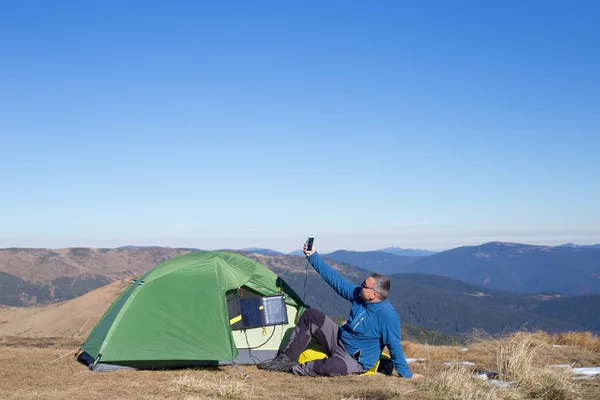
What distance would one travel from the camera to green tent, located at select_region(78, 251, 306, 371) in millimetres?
10875

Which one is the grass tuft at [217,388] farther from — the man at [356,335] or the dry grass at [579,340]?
the dry grass at [579,340]

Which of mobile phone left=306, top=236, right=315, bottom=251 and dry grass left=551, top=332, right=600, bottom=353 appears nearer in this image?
mobile phone left=306, top=236, right=315, bottom=251

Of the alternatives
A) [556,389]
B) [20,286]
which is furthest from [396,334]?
[20,286]

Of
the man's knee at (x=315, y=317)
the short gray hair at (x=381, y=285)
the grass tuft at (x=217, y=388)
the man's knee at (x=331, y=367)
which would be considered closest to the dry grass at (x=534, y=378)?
the short gray hair at (x=381, y=285)

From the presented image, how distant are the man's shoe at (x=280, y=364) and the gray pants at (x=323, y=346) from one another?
0.12 meters

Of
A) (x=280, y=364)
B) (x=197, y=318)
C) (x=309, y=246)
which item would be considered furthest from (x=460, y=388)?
(x=197, y=318)

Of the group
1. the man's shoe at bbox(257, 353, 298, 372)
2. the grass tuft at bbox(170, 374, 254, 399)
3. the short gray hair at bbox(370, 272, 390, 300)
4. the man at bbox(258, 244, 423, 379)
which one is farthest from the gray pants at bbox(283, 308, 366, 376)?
the grass tuft at bbox(170, 374, 254, 399)

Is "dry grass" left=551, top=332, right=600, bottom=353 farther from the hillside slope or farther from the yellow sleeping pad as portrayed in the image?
the hillside slope

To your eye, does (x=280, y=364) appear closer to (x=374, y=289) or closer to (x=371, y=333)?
(x=371, y=333)

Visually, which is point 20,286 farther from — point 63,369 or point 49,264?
Result: point 63,369

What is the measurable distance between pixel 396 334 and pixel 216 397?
354cm

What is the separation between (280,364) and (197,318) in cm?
184

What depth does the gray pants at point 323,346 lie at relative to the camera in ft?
33.1

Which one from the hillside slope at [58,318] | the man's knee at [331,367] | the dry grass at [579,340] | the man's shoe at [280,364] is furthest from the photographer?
the hillside slope at [58,318]
